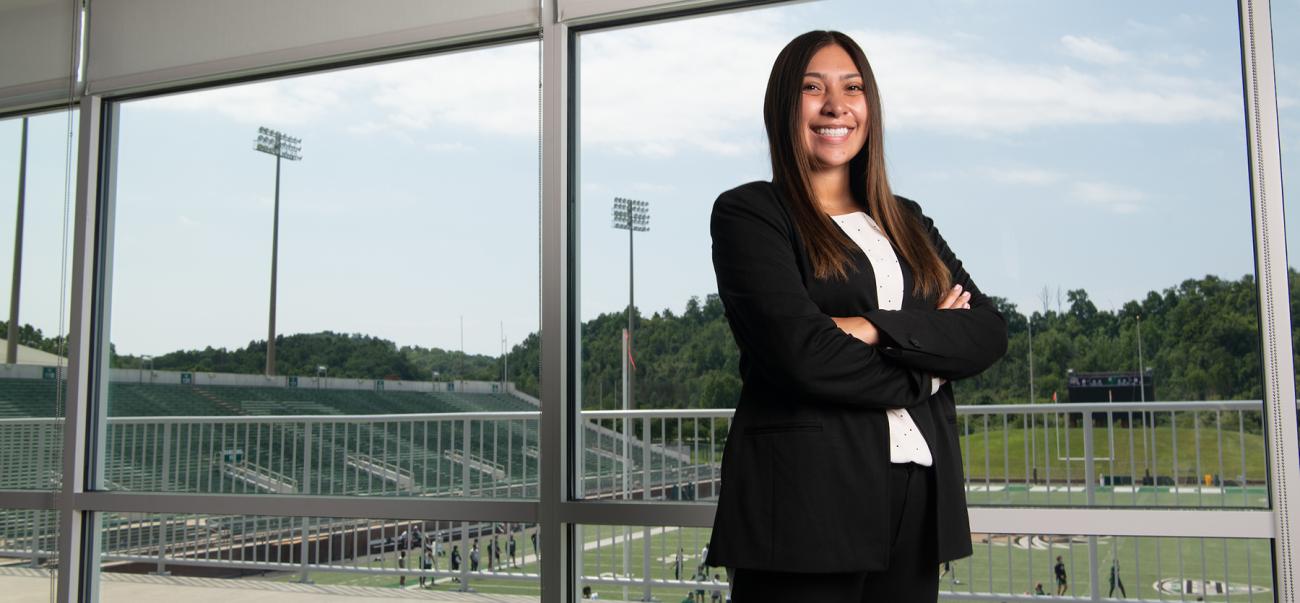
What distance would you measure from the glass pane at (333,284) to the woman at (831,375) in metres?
1.52

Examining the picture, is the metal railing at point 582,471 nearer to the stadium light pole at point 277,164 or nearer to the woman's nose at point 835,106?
the stadium light pole at point 277,164

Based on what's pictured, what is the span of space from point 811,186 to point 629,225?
1399 millimetres

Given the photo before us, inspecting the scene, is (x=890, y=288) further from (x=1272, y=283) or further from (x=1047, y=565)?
(x=1047, y=565)

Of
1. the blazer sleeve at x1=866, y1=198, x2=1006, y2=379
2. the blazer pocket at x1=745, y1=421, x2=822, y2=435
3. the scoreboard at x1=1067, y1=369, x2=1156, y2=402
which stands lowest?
the blazer pocket at x1=745, y1=421, x2=822, y2=435

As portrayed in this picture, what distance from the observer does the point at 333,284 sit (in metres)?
3.18

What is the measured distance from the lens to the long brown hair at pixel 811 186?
150cm

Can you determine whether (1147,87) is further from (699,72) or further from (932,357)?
(932,357)

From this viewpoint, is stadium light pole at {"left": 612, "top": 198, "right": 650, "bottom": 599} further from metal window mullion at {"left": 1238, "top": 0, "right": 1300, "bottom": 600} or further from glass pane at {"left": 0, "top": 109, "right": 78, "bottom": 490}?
glass pane at {"left": 0, "top": 109, "right": 78, "bottom": 490}

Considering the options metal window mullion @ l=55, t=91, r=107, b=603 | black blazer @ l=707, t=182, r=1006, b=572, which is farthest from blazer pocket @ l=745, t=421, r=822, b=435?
metal window mullion @ l=55, t=91, r=107, b=603

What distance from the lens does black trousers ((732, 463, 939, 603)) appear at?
137 cm

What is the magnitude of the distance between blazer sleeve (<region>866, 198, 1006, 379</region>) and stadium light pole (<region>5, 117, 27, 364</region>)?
2881mm

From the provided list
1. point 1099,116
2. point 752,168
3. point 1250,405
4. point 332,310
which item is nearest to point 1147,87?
point 1099,116

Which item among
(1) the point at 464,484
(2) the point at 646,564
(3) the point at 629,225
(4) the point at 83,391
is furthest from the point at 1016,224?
(4) the point at 83,391

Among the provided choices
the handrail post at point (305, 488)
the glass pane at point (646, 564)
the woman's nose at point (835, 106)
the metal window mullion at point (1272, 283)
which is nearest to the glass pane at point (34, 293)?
the handrail post at point (305, 488)
